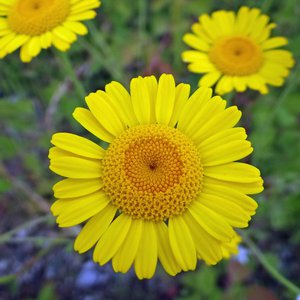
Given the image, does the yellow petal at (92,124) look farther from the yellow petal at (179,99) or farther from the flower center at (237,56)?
the flower center at (237,56)

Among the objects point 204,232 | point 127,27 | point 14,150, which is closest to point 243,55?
point 204,232

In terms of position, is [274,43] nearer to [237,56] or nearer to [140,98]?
[237,56]

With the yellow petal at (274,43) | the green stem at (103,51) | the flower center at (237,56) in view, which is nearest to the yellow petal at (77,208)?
the flower center at (237,56)

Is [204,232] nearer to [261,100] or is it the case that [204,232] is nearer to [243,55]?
[243,55]

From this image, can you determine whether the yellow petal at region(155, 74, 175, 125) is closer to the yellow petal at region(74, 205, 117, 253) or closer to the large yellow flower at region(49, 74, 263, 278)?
the large yellow flower at region(49, 74, 263, 278)

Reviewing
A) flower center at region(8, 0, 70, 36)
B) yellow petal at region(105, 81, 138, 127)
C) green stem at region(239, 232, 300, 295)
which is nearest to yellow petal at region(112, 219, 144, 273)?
yellow petal at region(105, 81, 138, 127)

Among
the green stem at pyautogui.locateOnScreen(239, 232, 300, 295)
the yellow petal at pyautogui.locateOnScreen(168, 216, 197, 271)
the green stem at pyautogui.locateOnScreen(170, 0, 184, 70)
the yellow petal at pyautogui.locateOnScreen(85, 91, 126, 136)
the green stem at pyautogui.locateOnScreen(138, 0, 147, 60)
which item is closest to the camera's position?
the yellow petal at pyautogui.locateOnScreen(168, 216, 197, 271)

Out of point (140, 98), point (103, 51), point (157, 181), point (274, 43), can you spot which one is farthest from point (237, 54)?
point (103, 51)
